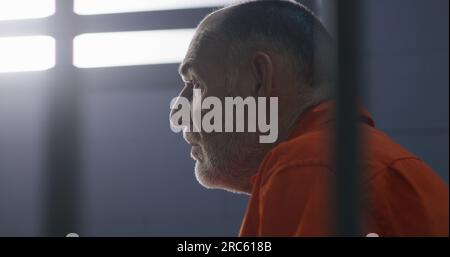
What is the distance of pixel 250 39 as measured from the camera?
133 centimetres

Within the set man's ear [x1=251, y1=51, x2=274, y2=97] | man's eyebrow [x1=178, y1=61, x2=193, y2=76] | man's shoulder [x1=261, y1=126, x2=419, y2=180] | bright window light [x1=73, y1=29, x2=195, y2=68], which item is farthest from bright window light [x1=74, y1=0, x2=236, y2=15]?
man's shoulder [x1=261, y1=126, x2=419, y2=180]

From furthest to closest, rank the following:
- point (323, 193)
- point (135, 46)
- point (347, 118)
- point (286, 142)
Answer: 1. point (135, 46)
2. point (286, 142)
3. point (323, 193)
4. point (347, 118)

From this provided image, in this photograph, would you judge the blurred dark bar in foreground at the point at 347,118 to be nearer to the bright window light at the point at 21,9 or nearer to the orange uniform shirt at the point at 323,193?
the orange uniform shirt at the point at 323,193

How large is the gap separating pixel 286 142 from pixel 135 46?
5.32 feet

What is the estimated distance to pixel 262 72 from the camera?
132 centimetres

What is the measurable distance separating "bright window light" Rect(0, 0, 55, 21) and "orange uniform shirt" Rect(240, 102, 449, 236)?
3.50 feet

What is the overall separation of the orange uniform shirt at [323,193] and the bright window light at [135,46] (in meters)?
1.28

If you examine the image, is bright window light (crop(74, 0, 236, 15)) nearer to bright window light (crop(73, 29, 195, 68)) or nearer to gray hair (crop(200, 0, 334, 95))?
bright window light (crop(73, 29, 195, 68))

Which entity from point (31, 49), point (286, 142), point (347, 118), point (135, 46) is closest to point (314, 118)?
point (286, 142)

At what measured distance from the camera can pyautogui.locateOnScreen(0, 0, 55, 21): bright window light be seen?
79.7 inches

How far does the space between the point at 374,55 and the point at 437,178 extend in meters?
2.21

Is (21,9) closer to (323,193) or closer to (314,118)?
(314,118)

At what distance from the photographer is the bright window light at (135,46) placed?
237 cm

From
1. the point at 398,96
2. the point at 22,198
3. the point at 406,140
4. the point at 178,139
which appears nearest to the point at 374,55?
the point at 398,96
